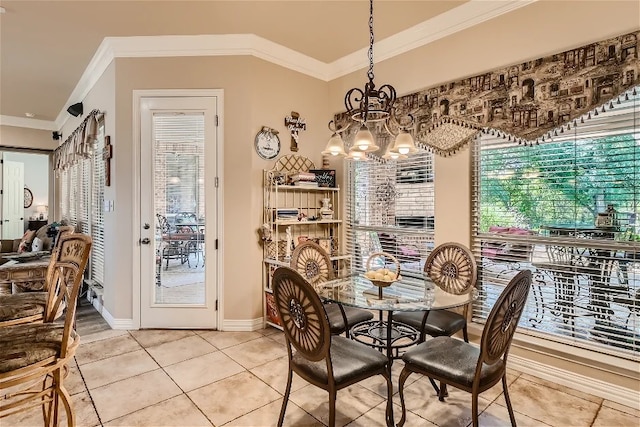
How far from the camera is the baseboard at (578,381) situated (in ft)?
7.47

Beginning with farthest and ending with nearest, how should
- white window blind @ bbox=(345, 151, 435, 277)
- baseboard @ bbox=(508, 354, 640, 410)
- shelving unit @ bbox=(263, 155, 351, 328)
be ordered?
shelving unit @ bbox=(263, 155, 351, 328)
white window blind @ bbox=(345, 151, 435, 277)
baseboard @ bbox=(508, 354, 640, 410)

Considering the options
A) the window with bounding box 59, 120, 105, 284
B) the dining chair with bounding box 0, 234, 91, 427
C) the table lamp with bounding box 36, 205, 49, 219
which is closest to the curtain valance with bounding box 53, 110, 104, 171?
the window with bounding box 59, 120, 105, 284

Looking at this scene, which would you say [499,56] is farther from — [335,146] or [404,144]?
[335,146]

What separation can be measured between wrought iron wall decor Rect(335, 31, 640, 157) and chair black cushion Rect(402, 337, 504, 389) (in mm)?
1675

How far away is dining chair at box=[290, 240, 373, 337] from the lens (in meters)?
2.64

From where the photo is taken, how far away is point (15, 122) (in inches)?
250

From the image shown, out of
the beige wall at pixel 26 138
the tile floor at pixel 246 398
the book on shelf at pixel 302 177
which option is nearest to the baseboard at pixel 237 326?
the tile floor at pixel 246 398

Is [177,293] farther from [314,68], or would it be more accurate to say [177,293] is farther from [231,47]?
[314,68]

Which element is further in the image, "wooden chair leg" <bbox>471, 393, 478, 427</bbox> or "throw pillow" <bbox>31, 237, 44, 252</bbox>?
"throw pillow" <bbox>31, 237, 44, 252</bbox>

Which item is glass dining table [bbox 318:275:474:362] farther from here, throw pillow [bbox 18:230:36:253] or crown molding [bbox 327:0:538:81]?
throw pillow [bbox 18:230:36:253]

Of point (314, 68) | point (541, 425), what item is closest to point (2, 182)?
point (314, 68)

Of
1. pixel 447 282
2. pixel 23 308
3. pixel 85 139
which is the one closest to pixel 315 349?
pixel 447 282

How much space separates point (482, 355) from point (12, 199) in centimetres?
975

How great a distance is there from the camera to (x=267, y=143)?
371 centimetres
